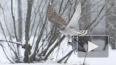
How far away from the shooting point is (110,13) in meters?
15.0

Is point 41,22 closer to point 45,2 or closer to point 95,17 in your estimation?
point 45,2

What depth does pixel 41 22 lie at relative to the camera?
13617 mm

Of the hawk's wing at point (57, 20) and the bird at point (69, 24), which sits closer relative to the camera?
the bird at point (69, 24)

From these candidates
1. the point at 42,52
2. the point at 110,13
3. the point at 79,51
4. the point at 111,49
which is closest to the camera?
the point at 79,51

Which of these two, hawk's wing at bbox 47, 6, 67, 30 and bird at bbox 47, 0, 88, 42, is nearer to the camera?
bird at bbox 47, 0, 88, 42

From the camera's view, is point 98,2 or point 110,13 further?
point 110,13

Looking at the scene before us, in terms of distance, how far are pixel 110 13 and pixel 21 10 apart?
14.4ft

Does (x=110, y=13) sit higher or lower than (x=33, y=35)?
higher

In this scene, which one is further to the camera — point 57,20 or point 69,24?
point 57,20

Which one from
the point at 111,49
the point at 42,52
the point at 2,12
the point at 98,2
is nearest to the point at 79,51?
the point at 42,52

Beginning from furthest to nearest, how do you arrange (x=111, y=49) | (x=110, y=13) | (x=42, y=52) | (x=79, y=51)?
(x=111, y=49) < (x=110, y=13) < (x=42, y=52) < (x=79, y=51)

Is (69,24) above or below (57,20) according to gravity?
below

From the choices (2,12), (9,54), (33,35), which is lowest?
(9,54)

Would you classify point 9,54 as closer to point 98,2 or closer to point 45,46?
point 45,46
